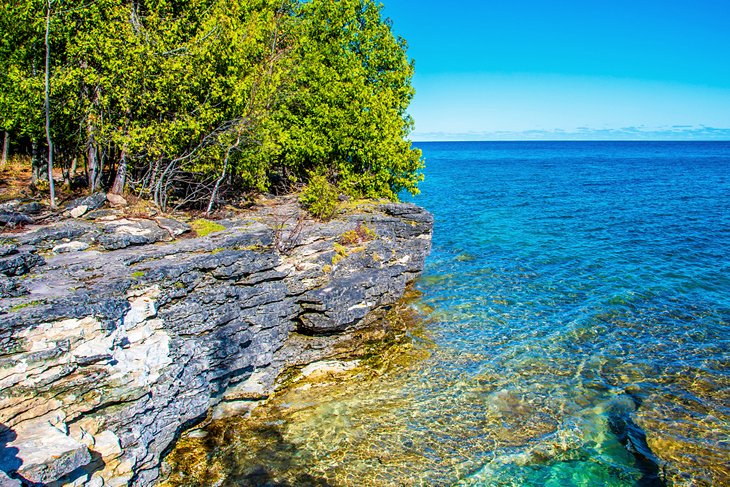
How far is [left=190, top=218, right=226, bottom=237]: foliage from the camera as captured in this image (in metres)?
19.5

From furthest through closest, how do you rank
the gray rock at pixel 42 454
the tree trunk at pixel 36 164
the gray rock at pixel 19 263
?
the tree trunk at pixel 36 164
the gray rock at pixel 19 263
the gray rock at pixel 42 454

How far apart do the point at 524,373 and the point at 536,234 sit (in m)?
27.0

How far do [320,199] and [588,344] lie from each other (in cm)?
1570

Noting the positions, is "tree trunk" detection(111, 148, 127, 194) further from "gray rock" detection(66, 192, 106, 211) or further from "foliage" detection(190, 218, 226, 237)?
"foliage" detection(190, 218, 226, 237)

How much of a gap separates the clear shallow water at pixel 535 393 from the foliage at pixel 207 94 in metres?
10.0

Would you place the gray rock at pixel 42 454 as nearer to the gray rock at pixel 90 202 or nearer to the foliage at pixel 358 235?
the gray rock at pixel 90 202

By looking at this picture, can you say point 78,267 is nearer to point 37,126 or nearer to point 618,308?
point 37,126

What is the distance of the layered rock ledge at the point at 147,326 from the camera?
1187 centimetres

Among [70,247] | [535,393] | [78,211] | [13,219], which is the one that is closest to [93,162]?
[78,211]

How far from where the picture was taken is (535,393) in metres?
18.6

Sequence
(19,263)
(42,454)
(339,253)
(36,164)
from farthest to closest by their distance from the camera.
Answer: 1. (36,164)
2. (339,253)
3. (19,263)
4. (42,454)

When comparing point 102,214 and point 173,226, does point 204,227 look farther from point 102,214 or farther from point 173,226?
point 102,214

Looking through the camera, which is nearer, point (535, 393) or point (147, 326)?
point (147, 326)

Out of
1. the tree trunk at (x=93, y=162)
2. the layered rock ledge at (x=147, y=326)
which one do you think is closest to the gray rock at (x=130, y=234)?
the layered rock ledge at (x=147, y=326)
